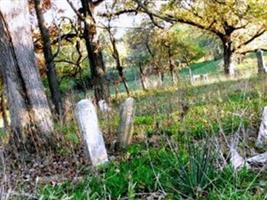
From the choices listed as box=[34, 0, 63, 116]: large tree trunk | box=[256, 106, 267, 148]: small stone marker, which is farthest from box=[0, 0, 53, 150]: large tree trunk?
box=[34, 0, 63, 116]: large tree trunk

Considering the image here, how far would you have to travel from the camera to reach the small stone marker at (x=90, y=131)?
7.03 m

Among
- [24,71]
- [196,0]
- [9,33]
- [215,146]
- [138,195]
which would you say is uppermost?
[196,0]

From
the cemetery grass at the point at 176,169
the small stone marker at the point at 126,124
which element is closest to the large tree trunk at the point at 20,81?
the cemetery grass at the point at 176,169

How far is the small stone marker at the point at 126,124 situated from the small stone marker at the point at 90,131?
0.90 m

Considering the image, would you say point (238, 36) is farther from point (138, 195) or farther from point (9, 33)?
point (138, 195)

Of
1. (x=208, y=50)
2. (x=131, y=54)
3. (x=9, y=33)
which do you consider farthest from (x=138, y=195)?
(x=208, y=50)

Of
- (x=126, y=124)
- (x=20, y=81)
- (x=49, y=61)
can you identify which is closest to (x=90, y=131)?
(x=126, y=124)

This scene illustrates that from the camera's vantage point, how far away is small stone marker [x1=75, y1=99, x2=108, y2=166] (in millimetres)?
7031

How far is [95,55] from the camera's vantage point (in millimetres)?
17875

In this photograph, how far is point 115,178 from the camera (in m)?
5.54

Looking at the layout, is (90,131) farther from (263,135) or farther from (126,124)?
(263,135)

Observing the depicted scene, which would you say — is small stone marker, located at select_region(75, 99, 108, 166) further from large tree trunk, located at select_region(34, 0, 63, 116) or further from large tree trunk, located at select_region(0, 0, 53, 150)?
large tree trunk, located at select_region(34, 0, 63, 116)

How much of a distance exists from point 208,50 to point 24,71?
38961mm

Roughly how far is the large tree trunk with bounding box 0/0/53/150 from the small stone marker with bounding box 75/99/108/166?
2.10 m
